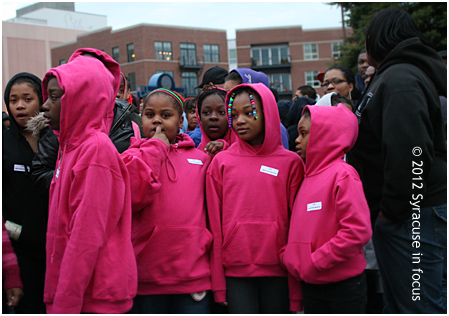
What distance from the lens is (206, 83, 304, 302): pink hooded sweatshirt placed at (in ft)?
10.1

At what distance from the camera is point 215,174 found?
3266 millimetres

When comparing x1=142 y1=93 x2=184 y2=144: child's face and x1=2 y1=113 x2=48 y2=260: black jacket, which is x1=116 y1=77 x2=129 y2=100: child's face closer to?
x1=2 y1=113 x2=48 y2=260: black jacket

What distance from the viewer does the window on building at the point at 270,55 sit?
51.3m

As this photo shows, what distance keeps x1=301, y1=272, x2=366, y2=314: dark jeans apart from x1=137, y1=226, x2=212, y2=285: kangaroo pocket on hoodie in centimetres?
81

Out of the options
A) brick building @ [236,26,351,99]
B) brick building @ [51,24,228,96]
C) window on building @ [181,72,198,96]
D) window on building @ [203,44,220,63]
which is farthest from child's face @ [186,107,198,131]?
brick building @ [236,26,351,99]

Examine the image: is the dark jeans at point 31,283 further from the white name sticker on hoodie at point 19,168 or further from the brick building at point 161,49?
the brick building at point 161,49

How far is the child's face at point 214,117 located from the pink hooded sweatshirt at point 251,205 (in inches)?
22.0

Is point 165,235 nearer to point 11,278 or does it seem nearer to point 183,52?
point 11,278

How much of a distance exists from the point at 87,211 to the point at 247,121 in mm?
1441

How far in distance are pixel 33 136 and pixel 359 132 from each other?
2683 millimetres

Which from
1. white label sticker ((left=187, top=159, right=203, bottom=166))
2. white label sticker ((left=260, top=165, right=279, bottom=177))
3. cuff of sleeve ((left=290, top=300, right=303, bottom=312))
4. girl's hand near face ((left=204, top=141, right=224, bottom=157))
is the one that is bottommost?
cuff of sleeve ((left=290, top=300, right=303, bottom=312))

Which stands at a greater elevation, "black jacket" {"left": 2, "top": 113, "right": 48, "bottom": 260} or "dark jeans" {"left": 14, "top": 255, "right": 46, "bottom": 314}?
"black jacket" {"left": 2, "top": 113, "right": 48, "bottom": 260}

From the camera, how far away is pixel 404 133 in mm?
2682

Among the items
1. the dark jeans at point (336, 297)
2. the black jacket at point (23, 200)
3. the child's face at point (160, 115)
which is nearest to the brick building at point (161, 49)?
the black jacket at point (23, 200)
